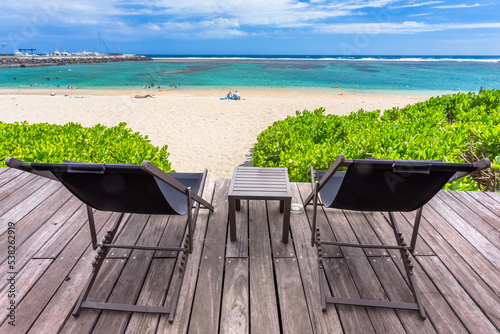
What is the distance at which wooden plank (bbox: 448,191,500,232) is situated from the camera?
8.68 feet

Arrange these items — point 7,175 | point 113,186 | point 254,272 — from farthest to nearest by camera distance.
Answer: point 7,175 → point 254,272 → point 113,186

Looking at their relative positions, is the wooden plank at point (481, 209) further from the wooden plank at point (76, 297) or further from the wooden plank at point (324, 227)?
the wooden plank at point (76, 297)

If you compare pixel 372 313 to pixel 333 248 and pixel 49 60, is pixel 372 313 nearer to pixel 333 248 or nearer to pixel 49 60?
pixel 333 248

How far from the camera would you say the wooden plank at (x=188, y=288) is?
1671 mm

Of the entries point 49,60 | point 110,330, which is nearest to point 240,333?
point 110,330

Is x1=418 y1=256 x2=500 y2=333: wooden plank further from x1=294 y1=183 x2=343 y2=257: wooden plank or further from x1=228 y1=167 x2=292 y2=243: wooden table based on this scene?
x1=228 y1=167 x2=292 y2=243: wooden table

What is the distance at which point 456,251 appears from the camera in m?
2.30

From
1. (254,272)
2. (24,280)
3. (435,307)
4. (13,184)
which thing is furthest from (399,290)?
(13,184)

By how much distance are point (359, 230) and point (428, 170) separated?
3.91ft

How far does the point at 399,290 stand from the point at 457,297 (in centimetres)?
36

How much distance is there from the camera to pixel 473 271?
2098mm

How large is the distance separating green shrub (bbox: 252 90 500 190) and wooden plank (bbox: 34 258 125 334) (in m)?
2.55

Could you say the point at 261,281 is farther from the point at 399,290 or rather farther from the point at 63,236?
the point at 63,236

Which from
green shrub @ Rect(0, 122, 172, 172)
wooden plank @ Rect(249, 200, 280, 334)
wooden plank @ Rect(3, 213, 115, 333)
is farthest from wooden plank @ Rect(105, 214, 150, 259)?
green shrub @ Rect(0, 122, 172, 172)
